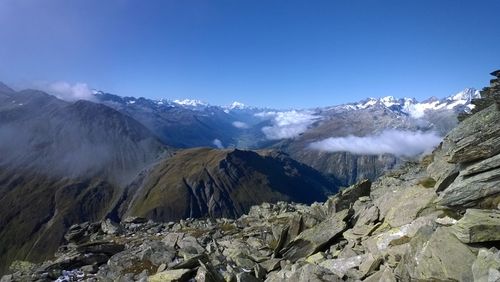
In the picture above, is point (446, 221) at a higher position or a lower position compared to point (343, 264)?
higher

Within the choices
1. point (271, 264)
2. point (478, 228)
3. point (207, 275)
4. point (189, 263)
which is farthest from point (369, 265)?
point (189, 263)

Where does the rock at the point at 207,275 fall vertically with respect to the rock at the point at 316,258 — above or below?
Result: below

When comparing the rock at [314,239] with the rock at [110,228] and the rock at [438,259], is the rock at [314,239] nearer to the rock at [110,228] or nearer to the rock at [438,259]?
the rock at [438,259]

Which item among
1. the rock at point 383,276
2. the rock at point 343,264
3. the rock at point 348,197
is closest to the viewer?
the rock at point 383,276

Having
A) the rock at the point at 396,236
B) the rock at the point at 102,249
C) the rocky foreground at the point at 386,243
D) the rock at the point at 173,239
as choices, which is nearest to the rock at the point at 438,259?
the rocky foreground at the point at 386,243

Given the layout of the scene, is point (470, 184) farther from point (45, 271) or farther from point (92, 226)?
point (92, 226)

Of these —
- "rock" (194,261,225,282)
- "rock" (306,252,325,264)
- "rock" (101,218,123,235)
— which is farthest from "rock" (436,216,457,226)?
"rock" (101,218,123,235)

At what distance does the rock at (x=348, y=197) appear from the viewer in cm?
4300

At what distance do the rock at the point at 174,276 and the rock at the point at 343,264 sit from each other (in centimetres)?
1014

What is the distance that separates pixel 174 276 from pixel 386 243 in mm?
15295

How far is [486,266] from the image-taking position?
19.5 meters

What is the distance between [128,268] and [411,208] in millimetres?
26034

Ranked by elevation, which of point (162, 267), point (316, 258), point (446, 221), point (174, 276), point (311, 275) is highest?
point (446, 221)

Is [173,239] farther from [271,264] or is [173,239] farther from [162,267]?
[271,264]
